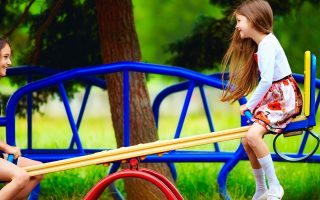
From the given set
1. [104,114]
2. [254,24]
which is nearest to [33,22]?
[254,24]

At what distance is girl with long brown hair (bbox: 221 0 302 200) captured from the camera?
13.6 ft

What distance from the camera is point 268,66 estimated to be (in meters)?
4.14

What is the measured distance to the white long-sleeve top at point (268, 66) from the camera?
4.14 metres

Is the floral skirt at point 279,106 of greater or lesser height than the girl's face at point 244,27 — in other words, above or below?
below

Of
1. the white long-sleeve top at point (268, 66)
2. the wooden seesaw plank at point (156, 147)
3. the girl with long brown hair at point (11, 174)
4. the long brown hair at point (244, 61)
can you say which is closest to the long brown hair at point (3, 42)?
the girl with long brown hair at point (11, 174)

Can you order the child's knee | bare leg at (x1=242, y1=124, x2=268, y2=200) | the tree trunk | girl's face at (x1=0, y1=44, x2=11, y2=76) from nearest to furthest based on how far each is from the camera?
the child's knee, bare leg at (x1=242, y1=124, x2=268, y2=200), girl's face at (x1=0, y1=44, x2=11, y2=76), the tree trunk

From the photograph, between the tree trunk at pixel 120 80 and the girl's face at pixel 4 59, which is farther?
the tree trunk at pixel 120 80

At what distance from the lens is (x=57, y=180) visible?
633cm

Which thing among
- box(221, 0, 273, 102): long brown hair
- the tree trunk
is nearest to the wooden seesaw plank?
box(221, 0, 273, 102): long brown hair

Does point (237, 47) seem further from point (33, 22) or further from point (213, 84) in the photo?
point (33, 22)

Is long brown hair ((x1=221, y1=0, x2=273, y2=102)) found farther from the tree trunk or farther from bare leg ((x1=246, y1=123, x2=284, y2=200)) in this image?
the tree trunk

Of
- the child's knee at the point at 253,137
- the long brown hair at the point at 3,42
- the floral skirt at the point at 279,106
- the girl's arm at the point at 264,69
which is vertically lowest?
the child's knee at the point at 253,137

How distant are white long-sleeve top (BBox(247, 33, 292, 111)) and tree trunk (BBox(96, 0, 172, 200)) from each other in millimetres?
1657

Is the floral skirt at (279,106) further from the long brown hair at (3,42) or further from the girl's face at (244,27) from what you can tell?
the long brown hair at (3,42)
